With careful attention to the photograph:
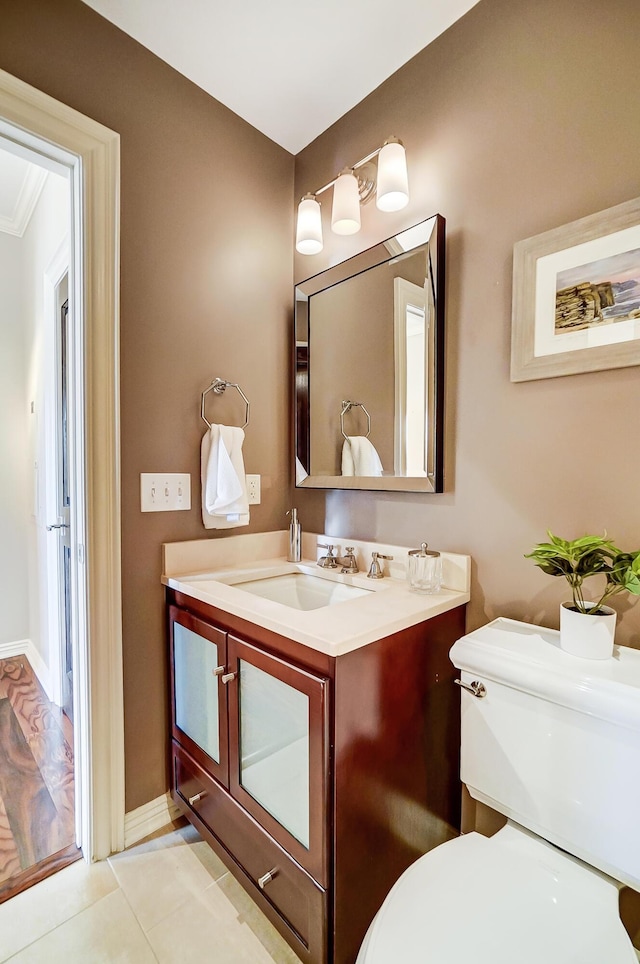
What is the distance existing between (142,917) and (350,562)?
1.09 m

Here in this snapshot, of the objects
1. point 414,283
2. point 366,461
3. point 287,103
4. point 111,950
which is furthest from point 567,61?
point 111,950

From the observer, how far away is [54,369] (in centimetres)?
207

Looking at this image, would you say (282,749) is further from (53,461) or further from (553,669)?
(53,461)

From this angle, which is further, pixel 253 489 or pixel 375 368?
pixel 253 489

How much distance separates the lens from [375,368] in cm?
146

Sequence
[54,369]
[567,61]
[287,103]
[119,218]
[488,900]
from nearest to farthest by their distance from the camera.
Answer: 1. [488,900]
2. [567,61]
3. [119,218]
4. [287,103]
5. [54,369]

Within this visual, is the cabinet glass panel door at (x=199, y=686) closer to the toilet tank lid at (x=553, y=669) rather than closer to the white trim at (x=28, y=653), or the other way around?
the toilet tank lid at (x=553, y=669)

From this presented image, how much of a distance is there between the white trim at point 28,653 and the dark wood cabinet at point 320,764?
1615mm

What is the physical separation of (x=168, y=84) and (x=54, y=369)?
127 cm

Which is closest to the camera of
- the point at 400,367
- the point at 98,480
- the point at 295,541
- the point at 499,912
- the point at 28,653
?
the point at 499,912

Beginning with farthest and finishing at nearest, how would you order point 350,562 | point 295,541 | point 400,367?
point 295,541 → point 350,562 → point 400,367

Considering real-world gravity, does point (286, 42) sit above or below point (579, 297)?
above

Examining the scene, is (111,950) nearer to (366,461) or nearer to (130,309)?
(366,461)

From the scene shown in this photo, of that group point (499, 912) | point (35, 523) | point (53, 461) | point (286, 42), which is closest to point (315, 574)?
point (499, 912)
